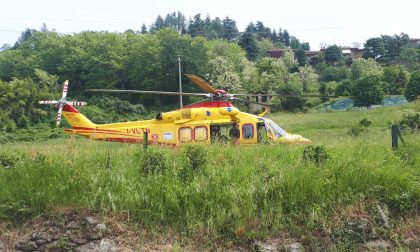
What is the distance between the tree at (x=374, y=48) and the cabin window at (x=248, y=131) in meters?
112

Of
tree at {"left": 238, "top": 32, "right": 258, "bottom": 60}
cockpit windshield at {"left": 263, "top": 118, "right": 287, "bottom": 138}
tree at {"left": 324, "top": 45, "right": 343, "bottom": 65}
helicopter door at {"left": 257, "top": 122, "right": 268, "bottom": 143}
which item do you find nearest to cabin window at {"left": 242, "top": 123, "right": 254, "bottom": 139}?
helicopter door at {"left": 257, "top": 122, "right": 268, "bottom": 143}

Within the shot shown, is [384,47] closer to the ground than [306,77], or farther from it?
farther from it

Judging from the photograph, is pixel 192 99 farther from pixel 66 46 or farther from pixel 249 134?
pixel 249 134

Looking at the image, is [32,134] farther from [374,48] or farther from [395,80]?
[374,48]

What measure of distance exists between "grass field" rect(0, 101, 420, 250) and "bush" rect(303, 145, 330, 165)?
0.18 meters

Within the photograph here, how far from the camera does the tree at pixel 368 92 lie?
202 feet

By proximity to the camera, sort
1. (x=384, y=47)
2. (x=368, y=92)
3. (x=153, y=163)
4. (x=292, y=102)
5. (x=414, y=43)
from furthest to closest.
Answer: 1. (x=414, y=43)
2. (x=384, y=47)
3. (x=292, y=102)
4. (x=368, y=92)
5. (x=153, y=163)

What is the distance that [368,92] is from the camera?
202 feet

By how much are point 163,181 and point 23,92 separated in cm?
4558

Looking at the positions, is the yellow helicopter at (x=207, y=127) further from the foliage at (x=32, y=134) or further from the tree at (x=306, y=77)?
the tree at (x=306, y=77)

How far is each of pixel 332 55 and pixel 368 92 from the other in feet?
173

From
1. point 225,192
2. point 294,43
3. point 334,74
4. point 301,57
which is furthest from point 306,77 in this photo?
point 294,43

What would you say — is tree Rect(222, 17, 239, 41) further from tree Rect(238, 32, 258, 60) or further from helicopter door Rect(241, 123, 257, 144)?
helicopter door Rect(241, 123, 257, 144)

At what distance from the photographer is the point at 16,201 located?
9.11 metres
